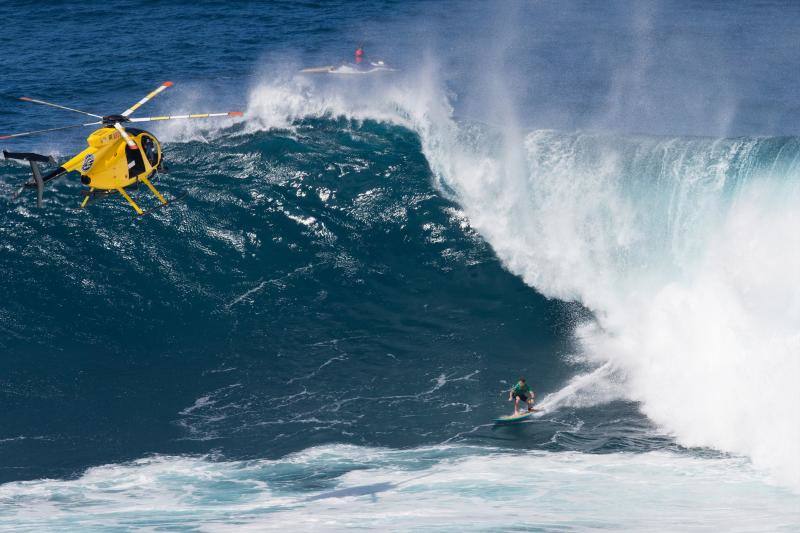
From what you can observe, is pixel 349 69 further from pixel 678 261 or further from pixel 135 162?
pixel 678 261

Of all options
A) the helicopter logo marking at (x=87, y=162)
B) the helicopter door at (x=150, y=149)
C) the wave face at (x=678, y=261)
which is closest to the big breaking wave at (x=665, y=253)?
the wave face at (x=678, y=261)

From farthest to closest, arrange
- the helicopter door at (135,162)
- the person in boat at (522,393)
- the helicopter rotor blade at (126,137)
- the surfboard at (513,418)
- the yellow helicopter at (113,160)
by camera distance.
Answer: the helicopter door at (135,162), the helicopter rotor blade at (126,137), the yellow helicopter at (113,160), the person in boat at (522,393), the surfboard at (513,418)

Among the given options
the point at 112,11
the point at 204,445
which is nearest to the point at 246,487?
the point at 204,445

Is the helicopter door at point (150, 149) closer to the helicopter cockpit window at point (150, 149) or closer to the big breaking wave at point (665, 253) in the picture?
the helicopter cockpit window at point (150, 149)

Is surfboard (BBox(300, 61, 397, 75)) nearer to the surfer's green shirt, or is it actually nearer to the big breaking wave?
the big breaking wave

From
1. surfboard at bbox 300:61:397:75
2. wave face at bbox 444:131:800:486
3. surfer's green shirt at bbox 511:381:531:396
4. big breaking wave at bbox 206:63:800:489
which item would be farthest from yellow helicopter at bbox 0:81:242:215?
surfboard at bbox 300:61:397:75
